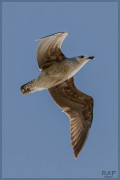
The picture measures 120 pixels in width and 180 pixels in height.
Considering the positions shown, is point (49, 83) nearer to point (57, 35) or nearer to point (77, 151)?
point (57, 35)

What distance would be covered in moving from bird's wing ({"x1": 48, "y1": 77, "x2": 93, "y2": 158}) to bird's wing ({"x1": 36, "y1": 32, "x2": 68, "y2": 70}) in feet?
2.52

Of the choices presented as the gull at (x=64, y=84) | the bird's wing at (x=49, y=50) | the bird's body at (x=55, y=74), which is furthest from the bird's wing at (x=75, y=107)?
the bird's wing at (x=49, y=50)

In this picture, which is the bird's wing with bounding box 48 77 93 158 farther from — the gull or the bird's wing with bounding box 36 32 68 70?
the bird's wing with bounding box 36 32 68 70

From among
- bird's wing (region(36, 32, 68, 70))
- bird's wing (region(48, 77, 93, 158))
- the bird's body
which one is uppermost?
bird's wing (region(36, 32, 68, 70))

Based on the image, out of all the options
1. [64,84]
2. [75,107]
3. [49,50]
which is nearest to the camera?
[49,50]

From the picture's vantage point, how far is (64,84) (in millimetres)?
9359

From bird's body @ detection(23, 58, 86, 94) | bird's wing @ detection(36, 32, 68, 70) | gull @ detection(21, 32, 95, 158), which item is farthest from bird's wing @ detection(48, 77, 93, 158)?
bird's wing @ detection(36, 32, 68, 70)

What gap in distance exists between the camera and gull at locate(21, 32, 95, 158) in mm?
8508

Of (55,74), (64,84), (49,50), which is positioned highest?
(49,50)

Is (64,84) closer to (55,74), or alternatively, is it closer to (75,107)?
(75,107)

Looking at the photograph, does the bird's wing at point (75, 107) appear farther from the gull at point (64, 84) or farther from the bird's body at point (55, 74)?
the bird's body at point (55, 74)

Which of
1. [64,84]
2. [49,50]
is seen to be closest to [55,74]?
[49,50]

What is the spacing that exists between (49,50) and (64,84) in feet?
3.72

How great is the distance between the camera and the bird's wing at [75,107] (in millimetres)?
9320
